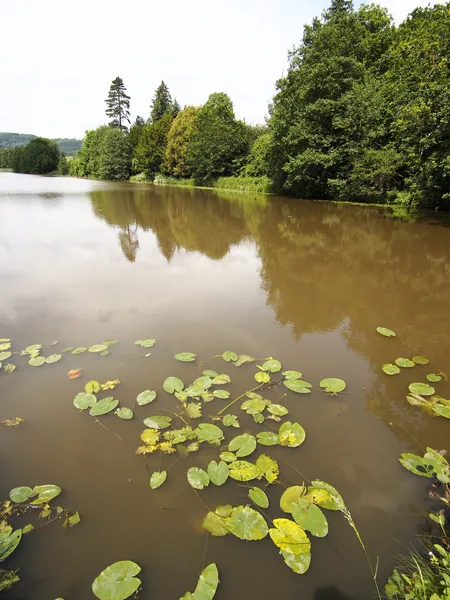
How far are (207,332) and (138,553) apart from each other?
107 inches

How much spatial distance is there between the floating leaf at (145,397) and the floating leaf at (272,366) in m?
1.20

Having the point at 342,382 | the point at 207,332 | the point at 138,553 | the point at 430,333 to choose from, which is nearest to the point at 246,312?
the point at 207,332

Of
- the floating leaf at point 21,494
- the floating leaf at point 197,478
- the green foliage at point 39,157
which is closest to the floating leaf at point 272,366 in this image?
the floating leaf at point 197,478

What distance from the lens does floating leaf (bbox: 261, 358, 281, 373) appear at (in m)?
3.44

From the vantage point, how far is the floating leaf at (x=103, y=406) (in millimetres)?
2799

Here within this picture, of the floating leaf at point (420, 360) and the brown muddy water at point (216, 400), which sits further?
the floating leaf at point (420, 360)

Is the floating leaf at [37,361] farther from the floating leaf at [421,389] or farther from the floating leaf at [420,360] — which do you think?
the floating leaf at [420,360]

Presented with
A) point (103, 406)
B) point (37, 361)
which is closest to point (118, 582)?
point (103, 406)

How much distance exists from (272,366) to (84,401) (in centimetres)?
190

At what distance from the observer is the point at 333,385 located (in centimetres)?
319

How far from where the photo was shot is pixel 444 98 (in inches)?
449

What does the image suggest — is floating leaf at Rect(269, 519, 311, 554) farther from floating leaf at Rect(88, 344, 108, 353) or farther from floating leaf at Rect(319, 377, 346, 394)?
floating leaf at Rect(88, 344, 108, 353)

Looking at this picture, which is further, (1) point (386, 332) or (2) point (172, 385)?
(1) point (386, 332)

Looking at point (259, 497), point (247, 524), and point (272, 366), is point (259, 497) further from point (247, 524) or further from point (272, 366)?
point (272, 366)
